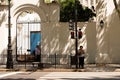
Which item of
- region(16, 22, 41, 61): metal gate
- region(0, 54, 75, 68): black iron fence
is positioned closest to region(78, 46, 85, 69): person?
region(0, 54, 75, 68): black iron fence

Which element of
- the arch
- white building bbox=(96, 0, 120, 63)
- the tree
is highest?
the tree

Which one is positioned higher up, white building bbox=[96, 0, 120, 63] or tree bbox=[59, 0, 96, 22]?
tree bbox=[59, 0, 96, 22]

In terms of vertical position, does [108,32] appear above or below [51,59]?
above

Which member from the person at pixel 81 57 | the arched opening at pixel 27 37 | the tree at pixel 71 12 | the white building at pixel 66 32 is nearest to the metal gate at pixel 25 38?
the arched opening at pixel 27 37

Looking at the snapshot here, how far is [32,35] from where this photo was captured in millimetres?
48094

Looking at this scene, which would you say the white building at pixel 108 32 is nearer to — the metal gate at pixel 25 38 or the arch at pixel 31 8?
the arch at pixel 31 8

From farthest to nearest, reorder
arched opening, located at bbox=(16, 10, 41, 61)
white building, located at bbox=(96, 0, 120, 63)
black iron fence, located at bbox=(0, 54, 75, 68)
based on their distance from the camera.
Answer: arched opening, located at bbox=(16, 10, 41, 61) → white building, located at bbox=(96, 0, 120, 63) → black iron fence, located at bbox=(0, 54, 75, 68)

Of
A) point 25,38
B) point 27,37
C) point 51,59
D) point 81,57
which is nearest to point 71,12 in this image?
point 27,37

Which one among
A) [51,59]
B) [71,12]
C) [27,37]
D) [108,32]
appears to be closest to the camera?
[51,59]

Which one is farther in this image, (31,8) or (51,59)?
(31,8)

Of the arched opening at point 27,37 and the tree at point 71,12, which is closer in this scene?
the arched opening at point 27,37

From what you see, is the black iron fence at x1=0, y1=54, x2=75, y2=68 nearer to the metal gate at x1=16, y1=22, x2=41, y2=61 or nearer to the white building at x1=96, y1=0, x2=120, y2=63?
the white building at x1=96, y1=0, x2=120, y2=63

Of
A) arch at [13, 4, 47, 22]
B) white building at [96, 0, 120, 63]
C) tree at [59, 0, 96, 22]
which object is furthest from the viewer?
tree at [59, 0, 96, 22]

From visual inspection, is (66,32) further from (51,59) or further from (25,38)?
(25,38)
